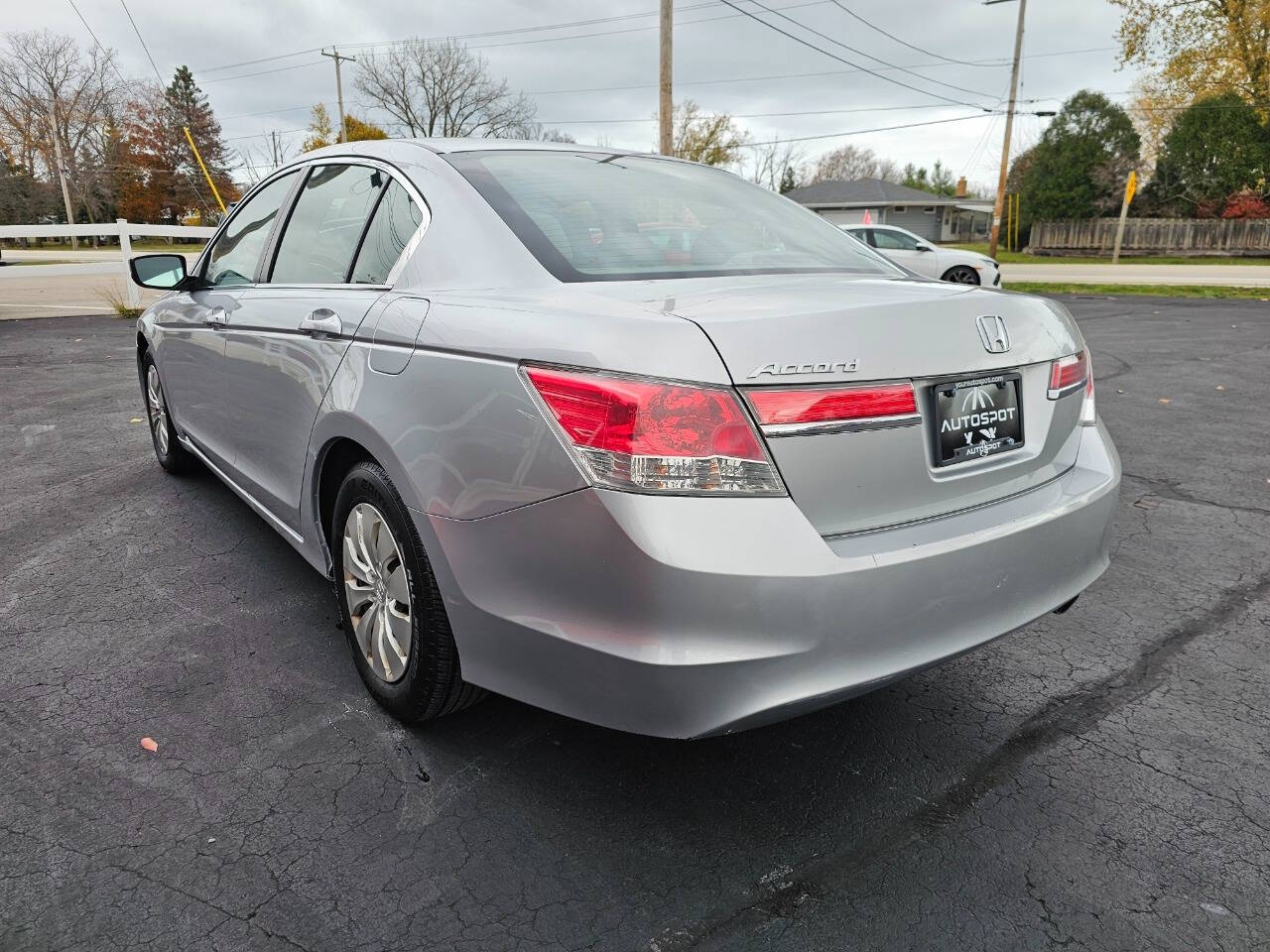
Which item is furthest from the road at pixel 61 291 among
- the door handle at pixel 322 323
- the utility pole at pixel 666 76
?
the door handle at pixel 322 323

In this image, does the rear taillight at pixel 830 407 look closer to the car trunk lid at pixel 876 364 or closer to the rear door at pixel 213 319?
the car trunk lid at pixel 876 364

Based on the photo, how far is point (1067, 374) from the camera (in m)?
2.40

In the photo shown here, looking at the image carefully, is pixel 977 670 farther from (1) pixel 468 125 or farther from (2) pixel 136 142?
(2) pixel 136 142

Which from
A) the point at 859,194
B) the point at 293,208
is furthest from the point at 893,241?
the point at 859,194

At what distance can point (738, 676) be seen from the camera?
1.79m

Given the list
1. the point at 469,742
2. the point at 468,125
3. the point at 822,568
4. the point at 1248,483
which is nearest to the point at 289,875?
the point at 469,742

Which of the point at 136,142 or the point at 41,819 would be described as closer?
the point at 41,819

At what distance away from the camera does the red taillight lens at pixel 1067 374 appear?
234 centimetres

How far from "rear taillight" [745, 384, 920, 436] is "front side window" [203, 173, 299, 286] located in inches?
97.1

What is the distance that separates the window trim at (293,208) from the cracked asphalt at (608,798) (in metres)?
1.20

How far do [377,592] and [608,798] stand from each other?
33.8 inches

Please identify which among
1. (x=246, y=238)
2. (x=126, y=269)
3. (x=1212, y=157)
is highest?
(x=1212, y=157)

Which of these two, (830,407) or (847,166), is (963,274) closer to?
(830,407)

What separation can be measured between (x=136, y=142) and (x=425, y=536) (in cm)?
7554
